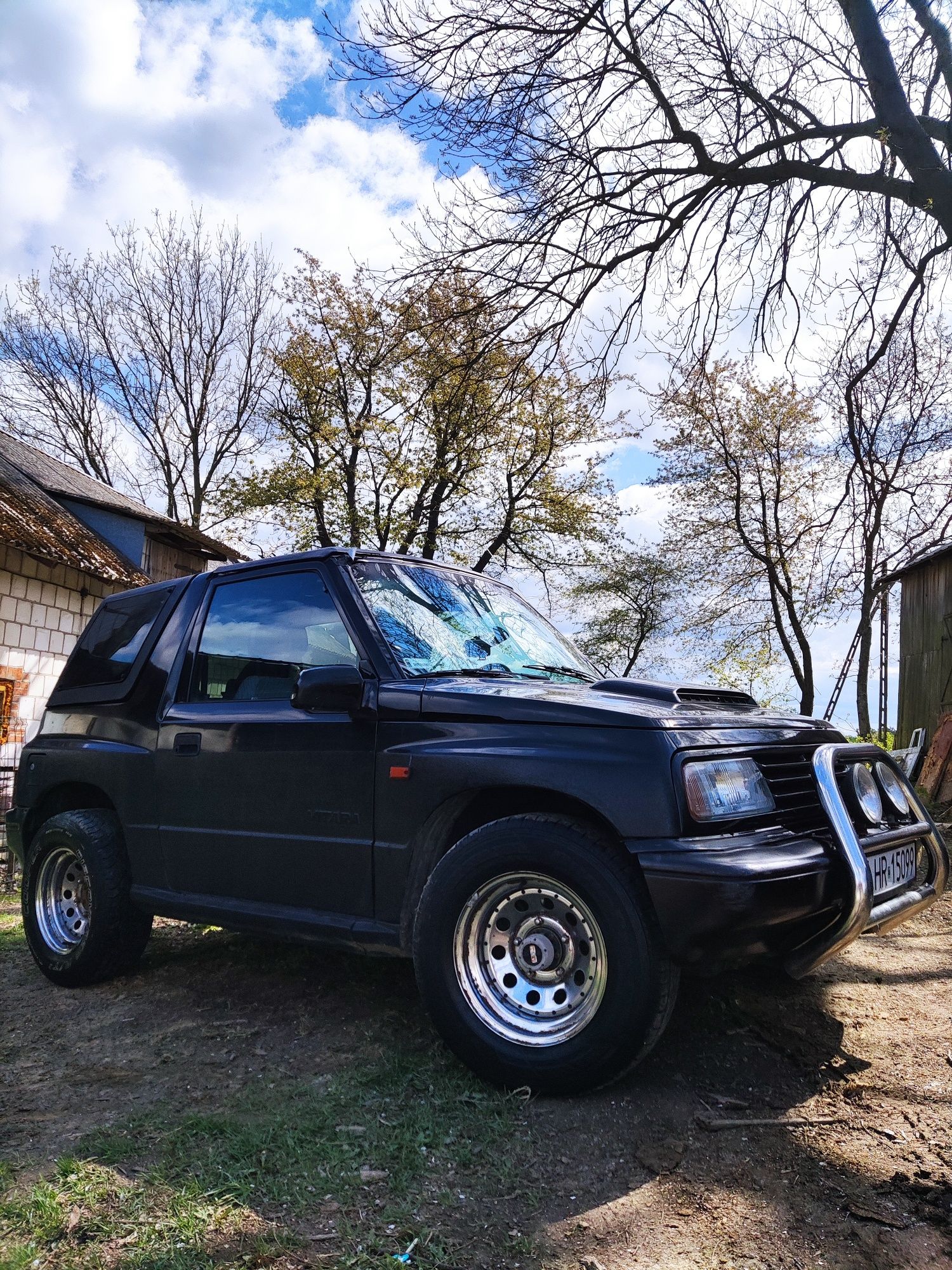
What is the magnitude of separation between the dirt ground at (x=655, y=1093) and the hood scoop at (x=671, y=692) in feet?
4.13

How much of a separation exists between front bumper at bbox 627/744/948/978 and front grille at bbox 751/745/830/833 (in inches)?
3.6

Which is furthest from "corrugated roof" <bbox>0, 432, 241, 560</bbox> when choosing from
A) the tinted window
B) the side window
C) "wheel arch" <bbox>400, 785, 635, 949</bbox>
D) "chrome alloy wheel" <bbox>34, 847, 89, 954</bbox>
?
"wheel arch" <bbox>400, 785, 635, 949</bbox>

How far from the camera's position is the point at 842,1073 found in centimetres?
324

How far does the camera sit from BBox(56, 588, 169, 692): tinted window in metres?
4.76

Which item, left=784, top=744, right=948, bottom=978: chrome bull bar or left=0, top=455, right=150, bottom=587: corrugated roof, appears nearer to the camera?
left=784, top=744, right=948, bottom=978: chrome bull bar

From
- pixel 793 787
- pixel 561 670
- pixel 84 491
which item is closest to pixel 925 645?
pixel 561 670

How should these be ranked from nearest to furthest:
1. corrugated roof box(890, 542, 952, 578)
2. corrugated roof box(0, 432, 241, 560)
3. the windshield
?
the windshield, corrugated roof box(890, 542, 952, 578), corrugated roof box(0, 432, 241, 560)

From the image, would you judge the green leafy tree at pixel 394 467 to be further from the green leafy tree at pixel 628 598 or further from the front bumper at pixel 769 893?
the front bumper at pixel 769 893

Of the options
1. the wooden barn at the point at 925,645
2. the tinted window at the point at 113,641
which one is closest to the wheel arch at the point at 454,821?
the tinted window at the point at 113,641

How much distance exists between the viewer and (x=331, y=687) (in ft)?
11.2

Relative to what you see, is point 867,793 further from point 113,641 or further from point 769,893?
point 113,641

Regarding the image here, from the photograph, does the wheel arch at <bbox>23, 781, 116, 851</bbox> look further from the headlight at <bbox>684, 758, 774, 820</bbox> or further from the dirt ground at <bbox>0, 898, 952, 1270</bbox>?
the headlight at <bbox>684, 758, 774, 820</bbox>

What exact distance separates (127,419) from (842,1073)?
108 ft

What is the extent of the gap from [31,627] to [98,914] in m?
12.2
